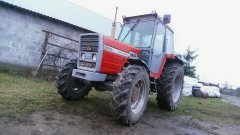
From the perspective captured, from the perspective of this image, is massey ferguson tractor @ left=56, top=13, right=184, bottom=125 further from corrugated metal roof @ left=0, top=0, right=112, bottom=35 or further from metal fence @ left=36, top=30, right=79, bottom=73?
corrugated metal roof @ left=0, top=0, right=112, bottom=35

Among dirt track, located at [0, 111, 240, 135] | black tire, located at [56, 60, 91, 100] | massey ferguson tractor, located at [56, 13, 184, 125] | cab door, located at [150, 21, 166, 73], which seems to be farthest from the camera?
cab door, located at [150, 21, 166, 73]

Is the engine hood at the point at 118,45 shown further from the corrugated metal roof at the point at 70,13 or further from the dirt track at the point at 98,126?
the corrugated metal roof at the point at 70,13

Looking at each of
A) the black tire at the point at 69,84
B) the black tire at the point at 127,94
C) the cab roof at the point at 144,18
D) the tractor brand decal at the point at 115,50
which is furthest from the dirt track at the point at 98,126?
the cab roof at the point at 144,18

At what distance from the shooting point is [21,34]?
1130 centimetres

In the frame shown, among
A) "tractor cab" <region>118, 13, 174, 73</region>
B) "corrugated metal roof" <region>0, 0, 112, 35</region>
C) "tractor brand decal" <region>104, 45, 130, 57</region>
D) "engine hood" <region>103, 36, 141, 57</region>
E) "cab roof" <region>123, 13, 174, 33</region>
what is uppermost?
"corrugated metal roof" <region>0, 0, 112, 35</region>

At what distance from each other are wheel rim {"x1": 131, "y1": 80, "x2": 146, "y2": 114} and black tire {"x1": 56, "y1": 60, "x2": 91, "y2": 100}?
5.22 feet

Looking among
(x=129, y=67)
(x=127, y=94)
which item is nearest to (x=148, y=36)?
(x=129, y=67)

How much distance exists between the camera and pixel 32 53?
11.8m

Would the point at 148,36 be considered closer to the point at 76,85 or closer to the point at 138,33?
the point at 138,33

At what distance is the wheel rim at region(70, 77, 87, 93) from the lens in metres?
6.41

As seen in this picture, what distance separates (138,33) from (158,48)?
2.42 ft

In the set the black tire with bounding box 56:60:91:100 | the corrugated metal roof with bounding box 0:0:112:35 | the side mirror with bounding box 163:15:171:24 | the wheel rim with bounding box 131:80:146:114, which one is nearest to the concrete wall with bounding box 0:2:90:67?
the corrugated metal roof with bounding box 0:0:112:35

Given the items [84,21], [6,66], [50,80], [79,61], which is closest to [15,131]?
[79,61]

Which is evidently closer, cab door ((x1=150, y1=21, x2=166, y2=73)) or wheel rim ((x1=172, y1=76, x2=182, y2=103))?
cab door ((x1=150, y1=21, x2=166, y2=73))
